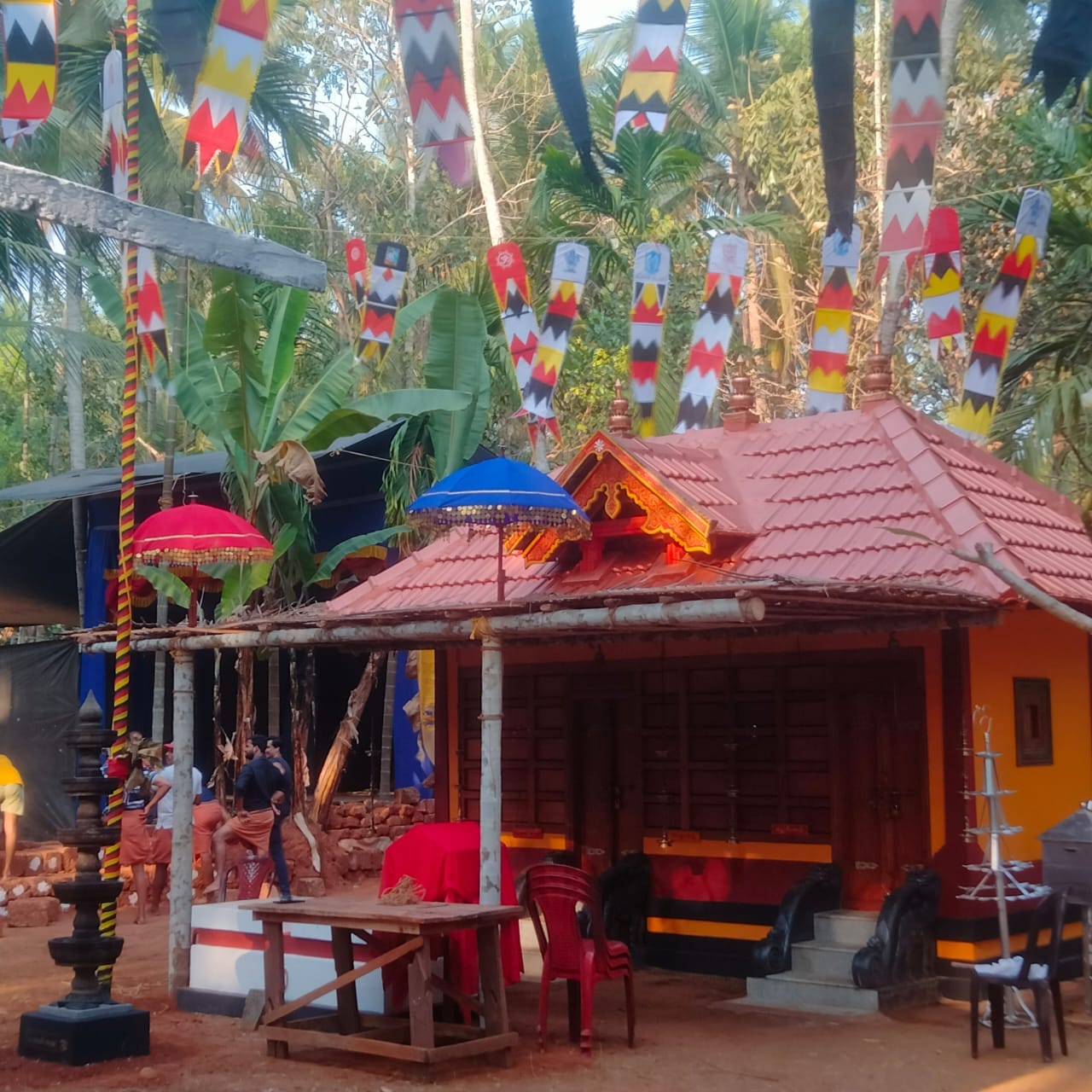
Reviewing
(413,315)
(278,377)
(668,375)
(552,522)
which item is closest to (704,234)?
(668,375)

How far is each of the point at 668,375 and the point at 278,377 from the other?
21.1 ft

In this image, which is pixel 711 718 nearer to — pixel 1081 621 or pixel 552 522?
pixel 552 522

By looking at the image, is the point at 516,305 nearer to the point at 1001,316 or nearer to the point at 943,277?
the point at 943,277

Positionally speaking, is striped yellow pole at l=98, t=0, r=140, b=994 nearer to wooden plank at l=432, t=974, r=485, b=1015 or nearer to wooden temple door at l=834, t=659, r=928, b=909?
wooden plank at l=432, t=974, r=485, b=1015

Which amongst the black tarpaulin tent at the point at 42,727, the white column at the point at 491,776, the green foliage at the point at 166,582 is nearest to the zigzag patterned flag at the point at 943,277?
the white column at the point at 491,776

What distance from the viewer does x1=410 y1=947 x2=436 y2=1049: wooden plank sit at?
8219 millimetres

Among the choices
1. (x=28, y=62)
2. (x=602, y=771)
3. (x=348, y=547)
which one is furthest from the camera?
(x=348, y=547)

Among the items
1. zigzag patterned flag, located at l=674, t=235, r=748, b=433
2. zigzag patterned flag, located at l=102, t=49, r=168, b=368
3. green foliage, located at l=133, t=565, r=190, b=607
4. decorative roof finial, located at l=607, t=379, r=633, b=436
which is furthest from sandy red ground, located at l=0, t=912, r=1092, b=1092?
zigzag patterned flag, located at l=102, t=49, r=168, b=368

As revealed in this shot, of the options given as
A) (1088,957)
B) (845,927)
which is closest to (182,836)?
(845,927)

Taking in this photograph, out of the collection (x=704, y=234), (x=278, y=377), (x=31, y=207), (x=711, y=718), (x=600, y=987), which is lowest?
(x=600, y=987)

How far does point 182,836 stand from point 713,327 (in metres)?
7.03

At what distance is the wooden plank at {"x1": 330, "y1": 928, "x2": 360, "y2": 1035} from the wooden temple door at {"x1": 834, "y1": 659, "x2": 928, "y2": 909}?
3.92 meters

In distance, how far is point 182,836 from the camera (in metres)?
10.7

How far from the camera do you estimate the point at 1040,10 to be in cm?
1966
